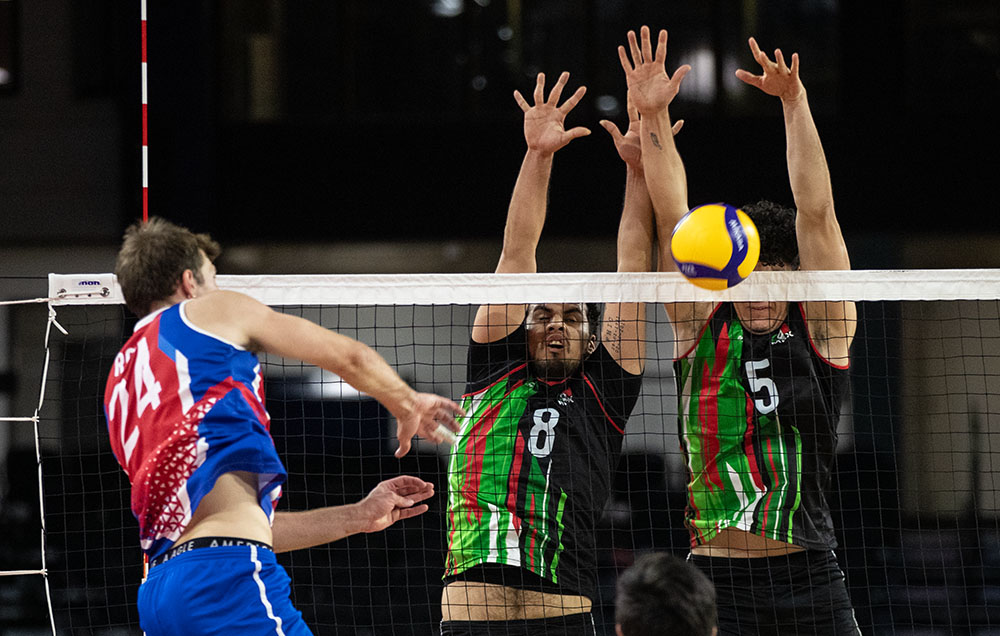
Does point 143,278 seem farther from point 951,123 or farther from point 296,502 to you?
point 951,123

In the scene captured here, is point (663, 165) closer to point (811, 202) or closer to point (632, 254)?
point (632, 254)

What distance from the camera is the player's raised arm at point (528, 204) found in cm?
479

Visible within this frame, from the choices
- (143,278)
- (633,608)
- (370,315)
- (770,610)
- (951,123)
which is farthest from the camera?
(951,123)

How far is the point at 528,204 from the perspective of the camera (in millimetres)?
4824

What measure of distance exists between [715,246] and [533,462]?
3.90 feet

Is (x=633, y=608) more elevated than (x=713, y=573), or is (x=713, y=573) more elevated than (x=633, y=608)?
(x=633, y=608)

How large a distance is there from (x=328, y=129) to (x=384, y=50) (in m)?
1.07

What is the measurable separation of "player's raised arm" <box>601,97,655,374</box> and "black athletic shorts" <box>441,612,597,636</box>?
111cm

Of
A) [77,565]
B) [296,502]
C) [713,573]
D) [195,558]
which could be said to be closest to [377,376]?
[195,558]

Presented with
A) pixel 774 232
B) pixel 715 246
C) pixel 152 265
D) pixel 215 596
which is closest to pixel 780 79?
pixel 774 232

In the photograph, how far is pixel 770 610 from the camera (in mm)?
4312

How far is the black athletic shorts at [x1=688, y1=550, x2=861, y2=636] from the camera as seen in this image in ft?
14.1

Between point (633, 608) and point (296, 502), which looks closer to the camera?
point (633, 608)

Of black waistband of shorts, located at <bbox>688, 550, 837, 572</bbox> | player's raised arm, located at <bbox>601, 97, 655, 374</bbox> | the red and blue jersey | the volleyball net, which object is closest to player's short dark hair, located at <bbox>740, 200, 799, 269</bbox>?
player's raised arm, located at <bbox>601, 97, 655, 374</bbox>
